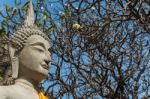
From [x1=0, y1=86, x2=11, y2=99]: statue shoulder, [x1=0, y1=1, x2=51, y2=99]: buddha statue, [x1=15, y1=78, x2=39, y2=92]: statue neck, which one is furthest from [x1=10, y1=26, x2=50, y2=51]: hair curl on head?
[x1=0, y1=86, x2=11, y2=99]: statue shoulder

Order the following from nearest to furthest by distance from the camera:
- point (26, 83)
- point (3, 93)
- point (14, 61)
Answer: point (3, 93) < point (26, 83) < point (14, 61)

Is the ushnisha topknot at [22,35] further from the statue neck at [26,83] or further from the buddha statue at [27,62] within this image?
the statue neck at [26,83]

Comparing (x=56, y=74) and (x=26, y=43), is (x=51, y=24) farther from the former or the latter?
(x=26, y=43)

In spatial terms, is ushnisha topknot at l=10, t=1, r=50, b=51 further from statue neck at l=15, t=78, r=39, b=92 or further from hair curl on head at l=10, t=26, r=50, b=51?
statue neck at l=15, t=78, r=39, b=92

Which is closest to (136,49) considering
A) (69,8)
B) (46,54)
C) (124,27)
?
(124,27)

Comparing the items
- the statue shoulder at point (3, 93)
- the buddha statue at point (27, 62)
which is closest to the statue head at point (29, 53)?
the buddha statue at point (27, 62)

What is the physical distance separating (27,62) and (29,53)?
0.32ft

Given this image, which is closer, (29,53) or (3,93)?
(3,93)

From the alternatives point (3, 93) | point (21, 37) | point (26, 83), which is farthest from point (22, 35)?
point (3, 93)

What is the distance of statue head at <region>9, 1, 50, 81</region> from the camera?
4781 mm

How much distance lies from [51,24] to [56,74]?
41.6 inches

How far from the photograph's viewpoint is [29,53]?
487cm

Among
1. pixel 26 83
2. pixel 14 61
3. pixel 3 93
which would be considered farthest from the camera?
pixel 14 61

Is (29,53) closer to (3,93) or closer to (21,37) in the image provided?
(21,37)
